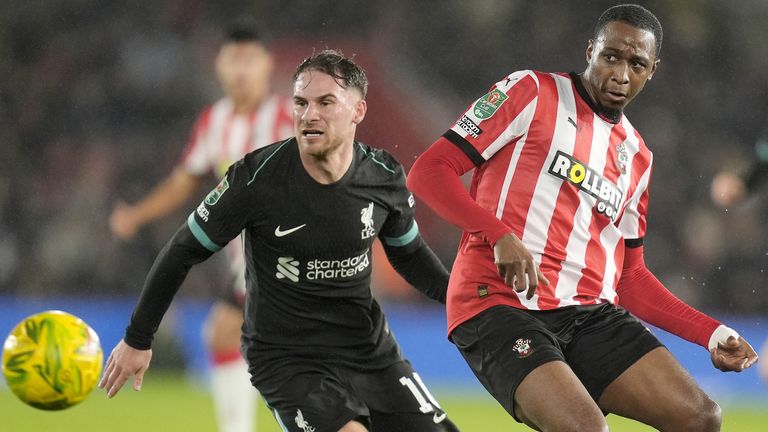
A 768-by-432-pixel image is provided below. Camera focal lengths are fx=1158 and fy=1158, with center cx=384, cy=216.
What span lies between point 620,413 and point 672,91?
8.27 metres

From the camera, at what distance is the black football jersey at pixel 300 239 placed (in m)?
4.03

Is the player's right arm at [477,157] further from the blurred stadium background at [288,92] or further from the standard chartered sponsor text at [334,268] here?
the blurred stadium background at [288,92]

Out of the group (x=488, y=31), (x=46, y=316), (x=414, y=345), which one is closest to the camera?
(x=46, y=316)

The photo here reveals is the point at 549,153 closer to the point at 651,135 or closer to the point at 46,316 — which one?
the point at 46,316

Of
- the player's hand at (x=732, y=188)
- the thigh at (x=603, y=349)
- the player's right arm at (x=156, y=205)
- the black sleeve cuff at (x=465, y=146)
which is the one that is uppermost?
the player's right arm at (x=156, y=205)

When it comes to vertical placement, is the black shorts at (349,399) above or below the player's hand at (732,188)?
below

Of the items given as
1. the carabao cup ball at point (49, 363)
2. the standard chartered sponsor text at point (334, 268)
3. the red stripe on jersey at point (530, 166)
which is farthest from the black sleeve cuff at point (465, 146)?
the carabao cup ball at point (49, 363)

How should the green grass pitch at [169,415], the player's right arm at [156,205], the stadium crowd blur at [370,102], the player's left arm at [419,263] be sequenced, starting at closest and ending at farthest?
the player's left arm at [419,263] → the player's right arm at [156,205] → the green grass pitch at [169,415] → the stadium crowd blur at [370,102]

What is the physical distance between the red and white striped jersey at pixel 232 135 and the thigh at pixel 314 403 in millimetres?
3194

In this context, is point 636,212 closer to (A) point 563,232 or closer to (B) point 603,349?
(A) point 563,232

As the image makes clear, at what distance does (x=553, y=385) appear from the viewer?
3.54m

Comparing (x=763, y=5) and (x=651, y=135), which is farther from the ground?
(x=763, y=5)

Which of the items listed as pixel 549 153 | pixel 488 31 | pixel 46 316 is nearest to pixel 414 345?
pixel 488 31

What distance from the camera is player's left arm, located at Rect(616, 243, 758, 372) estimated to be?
12.8 feet
